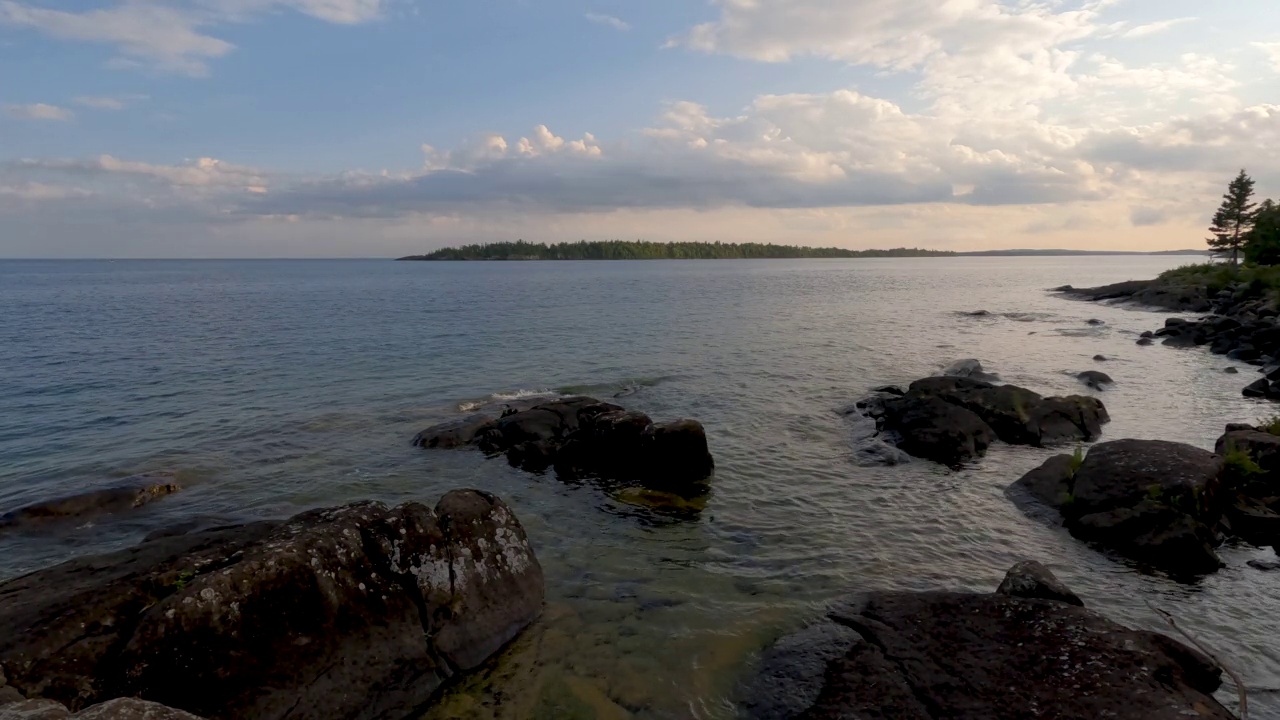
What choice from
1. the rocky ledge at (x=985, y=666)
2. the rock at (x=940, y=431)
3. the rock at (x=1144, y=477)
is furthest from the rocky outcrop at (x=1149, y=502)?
the rocky ledge at (x=985, y=666)

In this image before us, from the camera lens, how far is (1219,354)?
127 ft

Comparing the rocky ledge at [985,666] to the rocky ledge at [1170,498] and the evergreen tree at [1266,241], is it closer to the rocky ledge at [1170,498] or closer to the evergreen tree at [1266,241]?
the rocky ledge at [1170,498]

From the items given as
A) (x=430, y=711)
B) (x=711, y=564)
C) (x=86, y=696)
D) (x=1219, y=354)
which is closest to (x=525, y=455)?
(x=711, y=564)

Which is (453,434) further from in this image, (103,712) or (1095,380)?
(1095,380)

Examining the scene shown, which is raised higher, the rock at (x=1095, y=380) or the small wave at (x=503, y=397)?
the rock at (x=1095, y=380)

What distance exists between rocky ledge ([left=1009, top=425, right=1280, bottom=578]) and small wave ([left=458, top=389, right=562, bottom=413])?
20.4 m

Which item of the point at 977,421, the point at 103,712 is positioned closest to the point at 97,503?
the point at 103,712

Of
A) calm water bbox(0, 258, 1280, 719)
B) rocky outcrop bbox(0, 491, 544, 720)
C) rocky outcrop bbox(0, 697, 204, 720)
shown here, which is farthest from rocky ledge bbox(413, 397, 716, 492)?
rocky outcrop bbox(0, 697, 204, 720)

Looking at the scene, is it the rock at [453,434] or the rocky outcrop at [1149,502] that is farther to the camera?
the rock at [453,434]

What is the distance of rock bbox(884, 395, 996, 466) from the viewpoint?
810 inches

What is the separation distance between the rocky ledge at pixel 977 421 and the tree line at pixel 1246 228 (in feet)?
245

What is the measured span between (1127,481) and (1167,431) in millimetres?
10914

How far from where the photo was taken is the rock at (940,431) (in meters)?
20.6

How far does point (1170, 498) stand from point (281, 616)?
56.2ft
